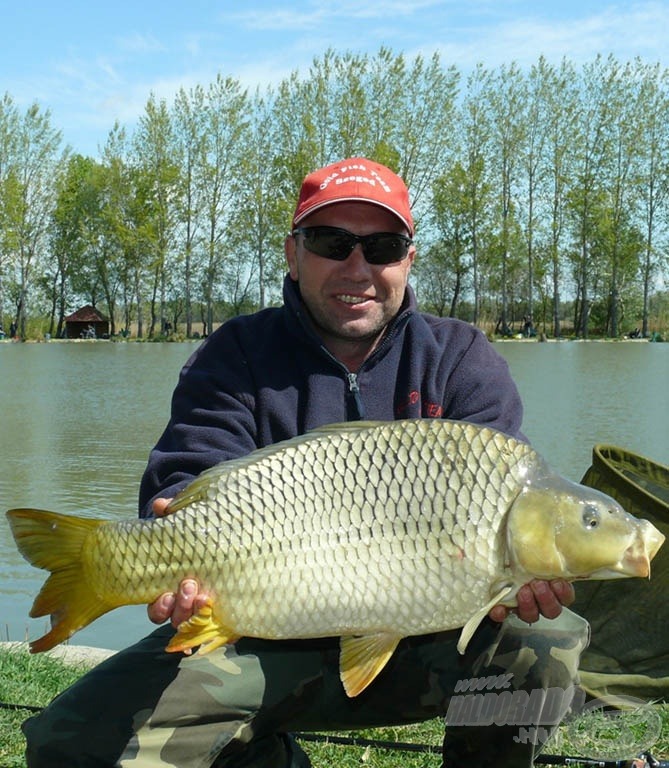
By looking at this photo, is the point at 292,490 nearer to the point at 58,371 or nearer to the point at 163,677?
the point at 163,677

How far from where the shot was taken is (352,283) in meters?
2.02

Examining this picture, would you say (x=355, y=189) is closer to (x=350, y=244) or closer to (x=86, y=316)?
(x=350, y=244)

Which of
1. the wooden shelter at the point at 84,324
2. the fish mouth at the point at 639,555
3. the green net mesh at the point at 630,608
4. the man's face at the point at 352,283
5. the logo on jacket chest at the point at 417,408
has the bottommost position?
the green net mesh at the point at 630,608

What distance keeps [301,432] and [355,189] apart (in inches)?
21.4

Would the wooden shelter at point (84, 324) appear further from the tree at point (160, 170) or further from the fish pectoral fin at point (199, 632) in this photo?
the fish pectoral fin at point (199, 632)

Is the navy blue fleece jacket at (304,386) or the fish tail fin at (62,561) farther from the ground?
the navy blue fleece jacket at (304,386)

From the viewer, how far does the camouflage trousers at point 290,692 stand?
1.54 m

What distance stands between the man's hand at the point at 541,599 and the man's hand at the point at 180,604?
0.49m

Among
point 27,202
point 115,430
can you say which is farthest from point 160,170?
point 115,430

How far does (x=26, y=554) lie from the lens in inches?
59.9

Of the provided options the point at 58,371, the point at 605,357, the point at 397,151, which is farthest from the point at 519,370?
the point at 397,151

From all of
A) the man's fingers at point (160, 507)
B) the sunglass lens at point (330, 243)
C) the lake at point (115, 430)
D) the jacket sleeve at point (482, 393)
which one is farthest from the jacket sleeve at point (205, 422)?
the lake at point (115, 430)

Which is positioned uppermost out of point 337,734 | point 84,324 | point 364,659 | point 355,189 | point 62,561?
point 84,324

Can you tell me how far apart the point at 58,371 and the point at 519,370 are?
23.3 ft
